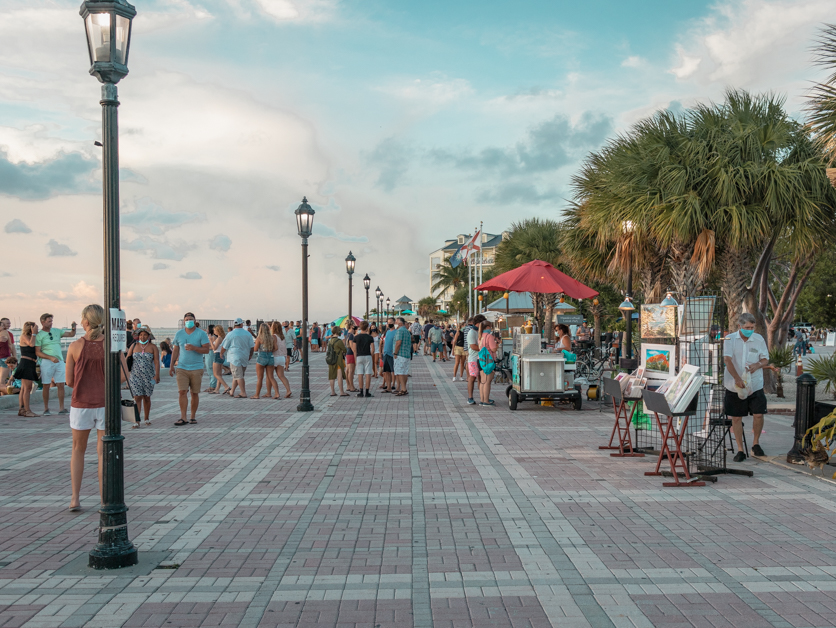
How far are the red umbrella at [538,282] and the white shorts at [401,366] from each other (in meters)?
2.60

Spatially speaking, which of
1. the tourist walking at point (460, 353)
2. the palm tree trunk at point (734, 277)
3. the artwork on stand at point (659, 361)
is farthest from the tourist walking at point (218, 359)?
the palm tree trunk at point (734, 277)

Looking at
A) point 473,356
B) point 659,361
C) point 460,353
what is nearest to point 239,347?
point 473,356

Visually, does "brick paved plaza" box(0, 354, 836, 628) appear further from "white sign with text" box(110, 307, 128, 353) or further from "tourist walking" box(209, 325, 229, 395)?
"tourist walking" box(209, 325, 229, 395)

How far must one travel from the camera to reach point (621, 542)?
17.9 feet

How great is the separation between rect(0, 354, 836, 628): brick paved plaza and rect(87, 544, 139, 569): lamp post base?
0.35 feet

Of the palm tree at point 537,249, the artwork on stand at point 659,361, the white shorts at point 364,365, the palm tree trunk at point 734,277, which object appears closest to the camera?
the artwork on stand at point 659,361

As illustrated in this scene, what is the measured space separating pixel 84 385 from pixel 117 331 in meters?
1.89

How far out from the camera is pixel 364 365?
16750 mm

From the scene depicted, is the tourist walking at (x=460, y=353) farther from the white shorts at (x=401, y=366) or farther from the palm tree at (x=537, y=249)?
the palm tree at (x=537, y=249)

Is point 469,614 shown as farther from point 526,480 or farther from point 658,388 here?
point 658,388

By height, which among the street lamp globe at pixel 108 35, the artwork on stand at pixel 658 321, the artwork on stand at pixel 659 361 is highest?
the street lamp globe at pixel 108 35

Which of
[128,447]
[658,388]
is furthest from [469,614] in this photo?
[128,447]

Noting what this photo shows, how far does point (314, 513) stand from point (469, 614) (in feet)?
8.39

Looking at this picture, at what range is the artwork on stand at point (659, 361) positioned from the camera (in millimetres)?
8945
